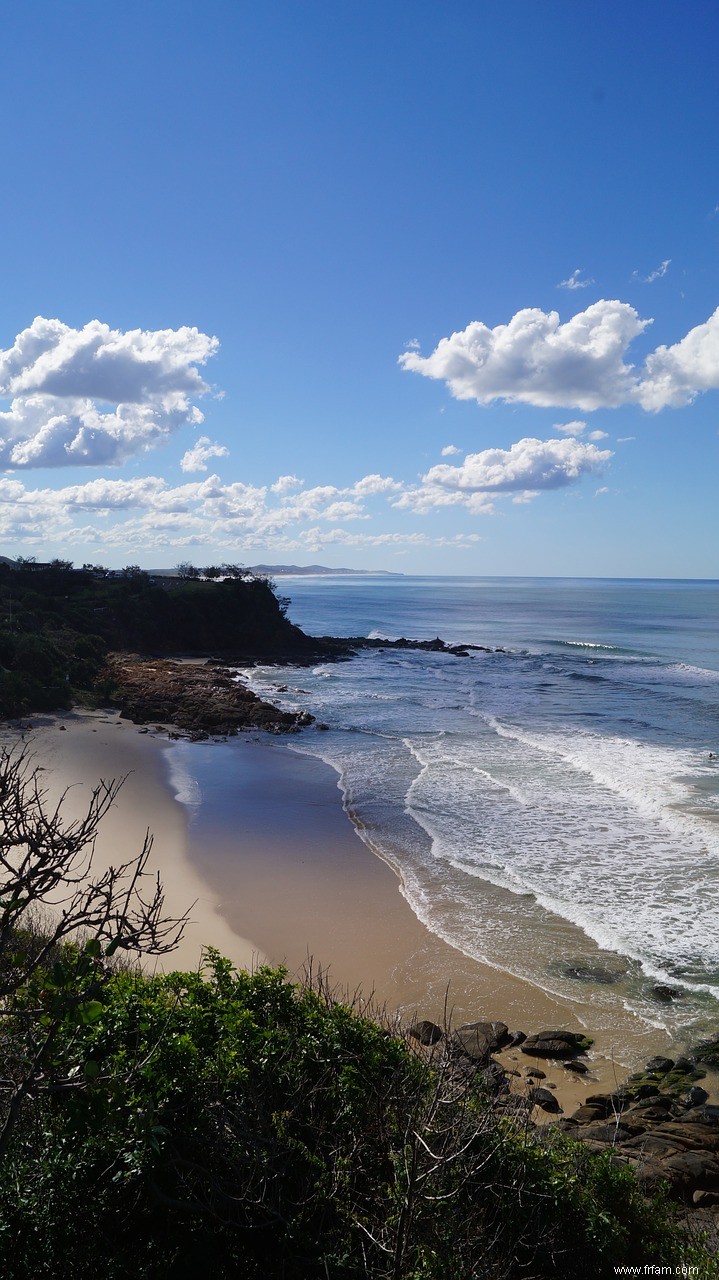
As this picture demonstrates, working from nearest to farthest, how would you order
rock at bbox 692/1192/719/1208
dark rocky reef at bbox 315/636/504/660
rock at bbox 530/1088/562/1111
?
rock at bbox 692/1192/719/1208 → rock at bbox 530/1088/562/1111 → dark rocky reef at bbox 315/636/504/660

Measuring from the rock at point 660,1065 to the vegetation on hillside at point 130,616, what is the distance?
2680cm

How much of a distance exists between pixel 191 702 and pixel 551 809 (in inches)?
668

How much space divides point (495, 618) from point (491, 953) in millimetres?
89353

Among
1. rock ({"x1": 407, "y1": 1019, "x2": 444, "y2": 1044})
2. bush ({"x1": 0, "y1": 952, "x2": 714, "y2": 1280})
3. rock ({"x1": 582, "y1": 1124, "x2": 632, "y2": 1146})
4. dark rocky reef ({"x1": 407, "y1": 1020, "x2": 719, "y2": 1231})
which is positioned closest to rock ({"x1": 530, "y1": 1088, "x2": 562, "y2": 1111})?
dark rocky reef ({"x1": 407, "y1": 1020, "x2": 719, "y2": 1231})

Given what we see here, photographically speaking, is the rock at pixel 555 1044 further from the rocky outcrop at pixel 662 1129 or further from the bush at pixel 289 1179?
the bush at pixel 289 1179

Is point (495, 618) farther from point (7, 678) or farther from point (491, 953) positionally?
point (491, 953)

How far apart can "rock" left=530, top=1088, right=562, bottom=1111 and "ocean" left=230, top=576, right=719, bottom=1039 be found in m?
2.08

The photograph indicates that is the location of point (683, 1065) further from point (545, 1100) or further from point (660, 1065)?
point (545, 1100)

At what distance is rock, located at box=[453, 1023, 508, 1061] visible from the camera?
876 centimetres

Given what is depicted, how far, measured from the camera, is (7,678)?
2688cm

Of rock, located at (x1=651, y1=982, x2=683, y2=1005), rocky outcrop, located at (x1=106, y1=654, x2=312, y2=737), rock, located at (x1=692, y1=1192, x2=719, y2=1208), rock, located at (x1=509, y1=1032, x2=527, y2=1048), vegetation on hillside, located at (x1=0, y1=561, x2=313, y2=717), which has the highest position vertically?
vegetation on hillside, located at (x1=0, y1=561, x2=313, y2=717)

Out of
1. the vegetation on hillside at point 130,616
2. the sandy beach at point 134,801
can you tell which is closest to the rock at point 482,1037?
the sandy beach at point 134,801

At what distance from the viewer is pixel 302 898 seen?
1331 cm

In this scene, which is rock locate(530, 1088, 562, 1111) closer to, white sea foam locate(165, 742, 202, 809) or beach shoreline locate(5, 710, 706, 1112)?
A: beach shoreline locate(5, 710, 706, 1112)
